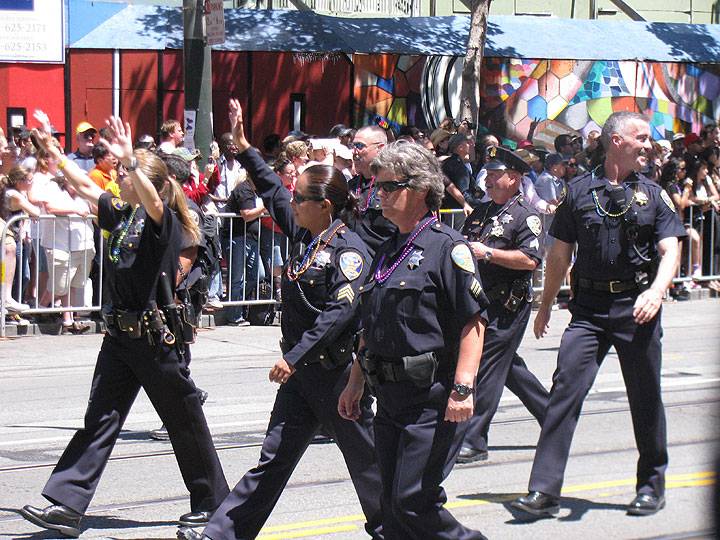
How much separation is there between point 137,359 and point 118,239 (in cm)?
60

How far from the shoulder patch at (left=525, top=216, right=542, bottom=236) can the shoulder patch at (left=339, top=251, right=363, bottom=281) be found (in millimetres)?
2123

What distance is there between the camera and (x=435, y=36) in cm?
2152

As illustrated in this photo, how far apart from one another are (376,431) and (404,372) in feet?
1.06

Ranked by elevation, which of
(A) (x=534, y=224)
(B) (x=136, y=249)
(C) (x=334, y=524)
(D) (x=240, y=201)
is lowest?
(C) (x=334, y=524)

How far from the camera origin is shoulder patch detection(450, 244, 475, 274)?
5.18 meters

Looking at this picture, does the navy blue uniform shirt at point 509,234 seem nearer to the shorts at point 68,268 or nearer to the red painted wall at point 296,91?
the shorts at point 68,268

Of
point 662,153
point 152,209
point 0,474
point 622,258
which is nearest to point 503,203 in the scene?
point 622,258

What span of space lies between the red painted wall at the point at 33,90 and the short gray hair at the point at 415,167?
13700 millimetres

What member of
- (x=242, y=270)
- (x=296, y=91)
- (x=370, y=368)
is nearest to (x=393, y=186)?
(x=370, y=368)

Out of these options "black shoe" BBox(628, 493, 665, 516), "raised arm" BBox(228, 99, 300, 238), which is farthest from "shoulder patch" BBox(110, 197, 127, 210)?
"black shoe" BBox(628, 493, 665, 516)

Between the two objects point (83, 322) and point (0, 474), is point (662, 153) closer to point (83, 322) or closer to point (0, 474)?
point (83, 322)

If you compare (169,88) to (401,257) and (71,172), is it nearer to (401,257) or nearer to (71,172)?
(71,172)

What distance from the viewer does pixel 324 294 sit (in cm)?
593

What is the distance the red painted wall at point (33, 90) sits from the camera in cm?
1823
